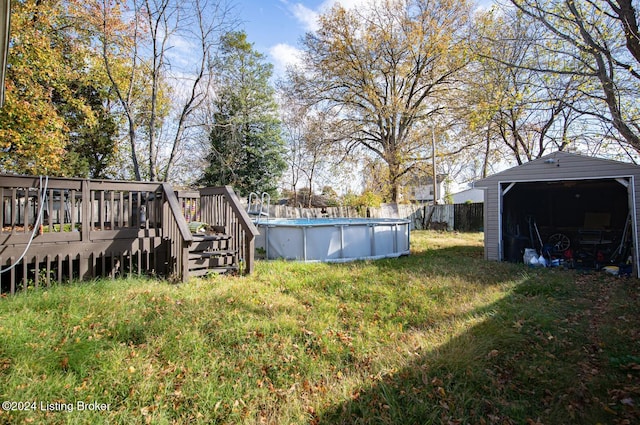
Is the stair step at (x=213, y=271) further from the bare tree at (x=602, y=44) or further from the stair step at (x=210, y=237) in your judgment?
the bare tree at (x=602, y=44)

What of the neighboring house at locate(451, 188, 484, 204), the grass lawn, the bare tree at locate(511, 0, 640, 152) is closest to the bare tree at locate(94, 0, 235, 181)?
the grass lawn

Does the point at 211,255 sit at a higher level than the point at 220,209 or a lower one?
lower

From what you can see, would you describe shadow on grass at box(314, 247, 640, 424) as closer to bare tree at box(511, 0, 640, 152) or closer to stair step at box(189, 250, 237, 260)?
bare tree at box(511, 0, 640, 152)

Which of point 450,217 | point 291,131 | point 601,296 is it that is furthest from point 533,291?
point 291,131

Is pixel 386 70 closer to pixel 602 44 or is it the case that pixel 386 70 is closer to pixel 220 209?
pixel 602 44

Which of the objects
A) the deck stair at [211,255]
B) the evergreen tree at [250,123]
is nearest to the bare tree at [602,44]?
the deck stair at [211,255]

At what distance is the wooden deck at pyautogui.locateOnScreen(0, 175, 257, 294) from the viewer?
4367 millimetres

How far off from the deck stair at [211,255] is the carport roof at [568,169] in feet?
23.6

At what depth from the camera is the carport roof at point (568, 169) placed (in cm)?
709

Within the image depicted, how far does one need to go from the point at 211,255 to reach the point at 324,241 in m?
3.19

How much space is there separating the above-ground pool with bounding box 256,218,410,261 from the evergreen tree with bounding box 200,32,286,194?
10.4 meters

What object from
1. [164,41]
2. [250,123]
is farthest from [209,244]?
[250,123]

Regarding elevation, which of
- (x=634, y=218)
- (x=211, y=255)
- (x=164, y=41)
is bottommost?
(x=211, y=255)

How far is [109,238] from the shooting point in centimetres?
510
